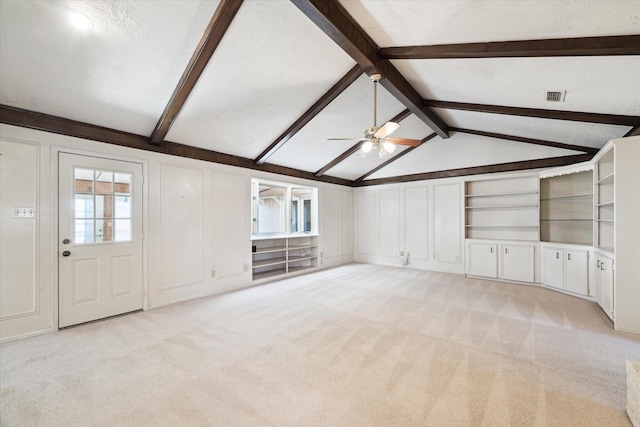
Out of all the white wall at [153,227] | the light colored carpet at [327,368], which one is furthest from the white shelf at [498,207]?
the white wall at [153,227]

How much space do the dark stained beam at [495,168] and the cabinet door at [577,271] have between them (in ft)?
5.64

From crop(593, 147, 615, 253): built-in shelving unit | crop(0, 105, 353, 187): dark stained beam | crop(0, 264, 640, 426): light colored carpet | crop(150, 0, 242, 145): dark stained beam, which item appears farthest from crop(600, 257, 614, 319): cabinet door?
crop(0, 105, 353, 187): dark stained beam

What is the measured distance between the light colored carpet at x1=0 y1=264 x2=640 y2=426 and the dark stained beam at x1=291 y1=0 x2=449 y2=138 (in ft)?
10.2

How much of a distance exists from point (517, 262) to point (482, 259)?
628mm

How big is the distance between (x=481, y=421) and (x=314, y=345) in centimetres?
155

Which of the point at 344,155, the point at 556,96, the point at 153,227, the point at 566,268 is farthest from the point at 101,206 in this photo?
the point at 566,268

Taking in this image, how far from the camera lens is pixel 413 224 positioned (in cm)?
704

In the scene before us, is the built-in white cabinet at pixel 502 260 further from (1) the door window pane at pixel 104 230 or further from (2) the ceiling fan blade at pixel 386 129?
(1) the door window pane at pixel 104 230

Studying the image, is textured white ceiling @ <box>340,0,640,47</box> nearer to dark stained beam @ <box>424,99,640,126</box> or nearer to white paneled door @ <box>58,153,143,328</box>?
dark stained beam @ <box>424,99,640,126</box>

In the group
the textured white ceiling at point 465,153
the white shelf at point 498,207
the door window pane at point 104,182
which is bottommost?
the white shelf at point 498,207

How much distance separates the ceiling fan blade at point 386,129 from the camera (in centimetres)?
305

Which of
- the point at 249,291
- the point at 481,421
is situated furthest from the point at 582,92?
the point at 249,291

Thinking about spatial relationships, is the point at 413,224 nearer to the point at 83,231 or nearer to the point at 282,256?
the point at 282,256

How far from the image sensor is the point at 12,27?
2.22 metres
